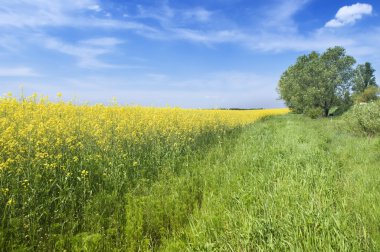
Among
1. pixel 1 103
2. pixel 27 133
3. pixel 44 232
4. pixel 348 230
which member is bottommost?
pixel 44 232

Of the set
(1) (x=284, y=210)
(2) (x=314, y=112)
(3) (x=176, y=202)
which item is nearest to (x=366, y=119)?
(1) (x=284, y=210)

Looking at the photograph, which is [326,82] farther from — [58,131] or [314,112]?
[58,131]

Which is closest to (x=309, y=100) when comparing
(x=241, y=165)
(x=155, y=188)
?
(x=241, y=165)

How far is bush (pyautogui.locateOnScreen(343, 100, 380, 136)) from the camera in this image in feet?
53.6

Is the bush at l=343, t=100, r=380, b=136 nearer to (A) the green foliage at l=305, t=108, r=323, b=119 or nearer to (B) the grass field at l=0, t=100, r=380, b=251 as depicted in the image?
(B) the grass field at l=0, t=100, r=380, b=251

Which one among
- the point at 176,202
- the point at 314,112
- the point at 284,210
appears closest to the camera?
the point at 284,210

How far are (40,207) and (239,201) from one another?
3476 millimetres

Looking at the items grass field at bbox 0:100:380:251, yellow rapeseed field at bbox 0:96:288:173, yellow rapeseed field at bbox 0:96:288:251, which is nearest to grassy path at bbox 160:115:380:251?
grass field at bbox 0:100:380:251

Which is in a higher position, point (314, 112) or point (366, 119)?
point (314, 112)

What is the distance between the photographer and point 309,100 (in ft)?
130

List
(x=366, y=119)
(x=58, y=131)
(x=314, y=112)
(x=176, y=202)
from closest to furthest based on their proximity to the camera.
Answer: (x=176, y=202)
(x=58, y=131)
(x=366, y=119)
(x=314, y=112)

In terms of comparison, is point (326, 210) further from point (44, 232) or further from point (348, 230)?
point (44, 232)

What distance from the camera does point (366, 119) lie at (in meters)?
16.8

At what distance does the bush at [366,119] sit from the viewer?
643 inches
